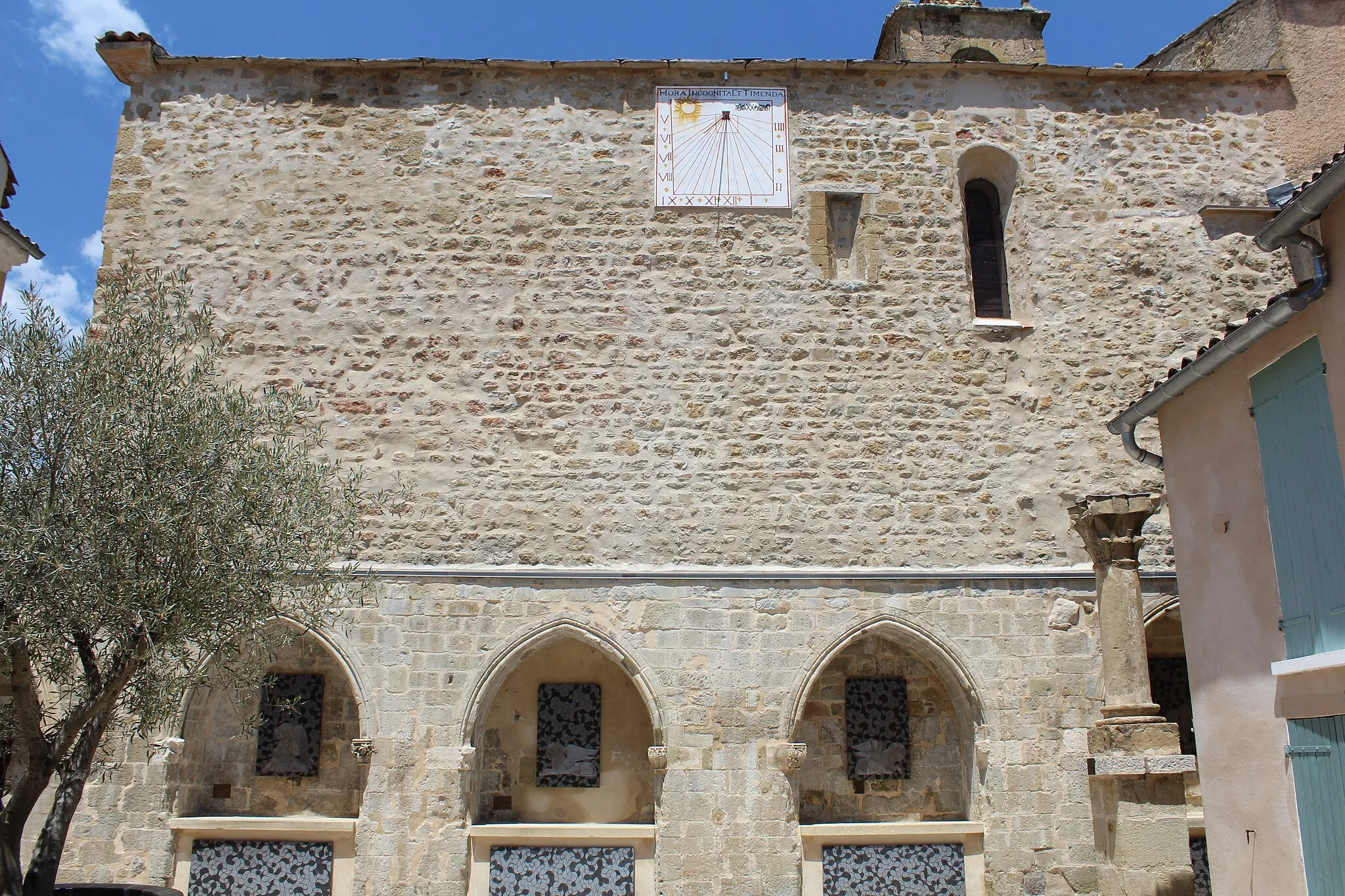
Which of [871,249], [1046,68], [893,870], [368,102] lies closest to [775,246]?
[871,249]

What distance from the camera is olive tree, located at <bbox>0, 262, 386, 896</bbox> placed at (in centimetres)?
586

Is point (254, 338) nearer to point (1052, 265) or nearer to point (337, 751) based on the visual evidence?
point (337, 751)

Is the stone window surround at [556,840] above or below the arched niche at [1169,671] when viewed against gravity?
below

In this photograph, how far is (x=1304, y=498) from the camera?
553cm

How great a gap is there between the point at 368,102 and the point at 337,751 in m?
5.99

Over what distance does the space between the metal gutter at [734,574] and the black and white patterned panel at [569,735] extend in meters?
1.06

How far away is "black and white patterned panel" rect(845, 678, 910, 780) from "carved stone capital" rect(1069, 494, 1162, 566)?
2.48m

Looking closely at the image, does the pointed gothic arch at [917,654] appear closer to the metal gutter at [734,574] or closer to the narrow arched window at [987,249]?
the metal gutter at [734,574]

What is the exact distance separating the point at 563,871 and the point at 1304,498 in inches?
236

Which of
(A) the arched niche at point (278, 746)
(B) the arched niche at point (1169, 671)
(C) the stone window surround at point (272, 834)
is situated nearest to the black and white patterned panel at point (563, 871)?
(C) the stone window surround at point (272, 834)

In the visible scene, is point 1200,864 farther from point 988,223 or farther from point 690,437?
point 988,223

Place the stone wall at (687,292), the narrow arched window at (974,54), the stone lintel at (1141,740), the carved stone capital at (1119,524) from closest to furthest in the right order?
the stone lintel at (1141,740) → the carved stone capital at (1119,524) → the stone wall at (687,292) → the narrow arched window at (974,54)

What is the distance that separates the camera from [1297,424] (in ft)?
18.4

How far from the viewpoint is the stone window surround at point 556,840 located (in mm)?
8492
